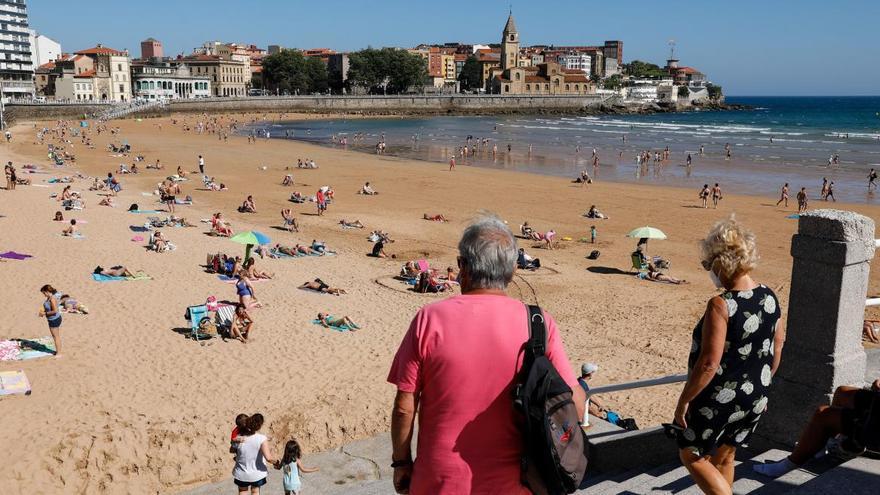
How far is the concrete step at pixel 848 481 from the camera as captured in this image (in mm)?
3133

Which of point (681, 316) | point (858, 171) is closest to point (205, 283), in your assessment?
point (681, 316)

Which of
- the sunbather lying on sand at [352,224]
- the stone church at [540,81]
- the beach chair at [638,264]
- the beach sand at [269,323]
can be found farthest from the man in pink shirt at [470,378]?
the stone church at [540,81]

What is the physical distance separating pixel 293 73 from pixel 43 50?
136ft

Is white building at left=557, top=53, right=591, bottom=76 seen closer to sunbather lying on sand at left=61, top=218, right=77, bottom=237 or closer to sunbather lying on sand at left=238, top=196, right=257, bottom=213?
sunbather lying on sand at left=238, top=196, right=257, bottom=213

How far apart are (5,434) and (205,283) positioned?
665cm

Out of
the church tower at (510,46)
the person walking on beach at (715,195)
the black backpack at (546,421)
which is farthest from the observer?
the church tower at (510,46)

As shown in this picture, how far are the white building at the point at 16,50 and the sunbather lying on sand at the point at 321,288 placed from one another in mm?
98885

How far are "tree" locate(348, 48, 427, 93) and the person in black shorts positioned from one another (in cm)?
12502

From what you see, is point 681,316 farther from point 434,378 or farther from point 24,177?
point 24,177

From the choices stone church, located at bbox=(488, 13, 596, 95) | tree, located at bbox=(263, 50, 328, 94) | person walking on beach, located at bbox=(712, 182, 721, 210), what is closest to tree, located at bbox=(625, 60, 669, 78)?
stone church, located at bbox=(488, 13, 596, 95)

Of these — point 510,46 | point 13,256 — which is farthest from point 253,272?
point 510,46

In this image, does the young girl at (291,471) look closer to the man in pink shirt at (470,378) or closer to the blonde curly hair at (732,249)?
the man in pink shirt at (470,378)

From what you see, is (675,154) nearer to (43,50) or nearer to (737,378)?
(737,378)

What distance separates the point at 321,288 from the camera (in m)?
13.7
